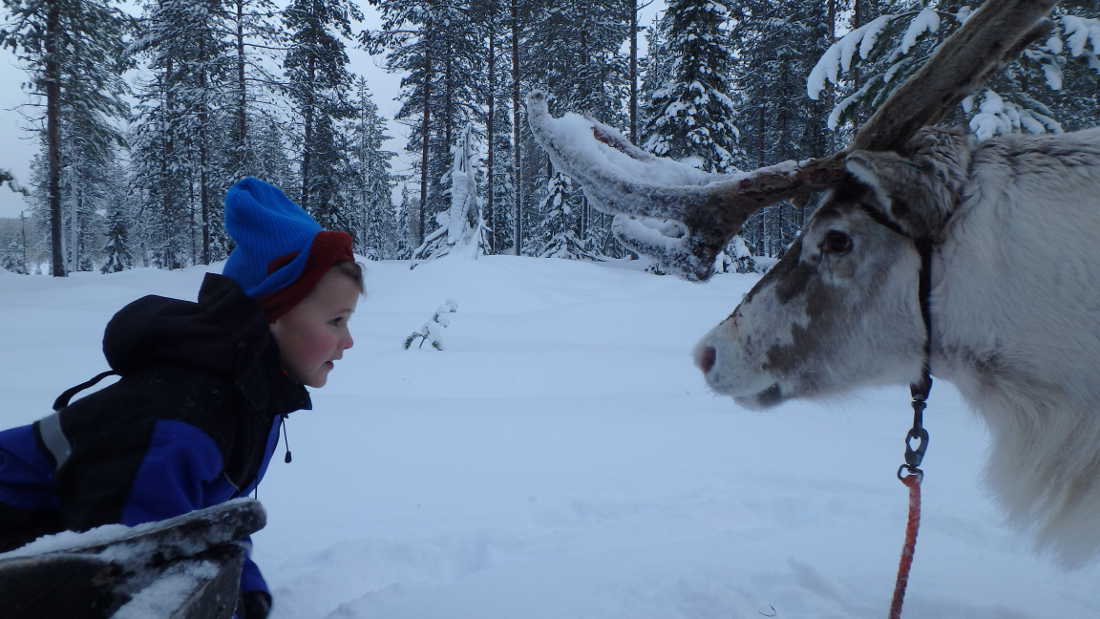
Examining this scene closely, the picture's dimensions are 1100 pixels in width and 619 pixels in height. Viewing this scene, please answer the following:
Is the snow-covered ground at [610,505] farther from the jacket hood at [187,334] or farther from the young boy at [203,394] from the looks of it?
the jacket hood at [187,334]

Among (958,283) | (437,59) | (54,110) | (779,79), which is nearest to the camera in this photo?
(958,283)

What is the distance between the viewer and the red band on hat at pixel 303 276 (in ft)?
6.30

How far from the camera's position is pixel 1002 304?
1.25 meters

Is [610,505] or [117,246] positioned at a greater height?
[117,246]

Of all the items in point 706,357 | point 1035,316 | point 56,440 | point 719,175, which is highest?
point 719,175

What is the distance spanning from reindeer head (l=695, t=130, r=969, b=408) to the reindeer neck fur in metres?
0.07

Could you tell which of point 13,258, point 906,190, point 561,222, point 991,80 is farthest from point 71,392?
point 13,258

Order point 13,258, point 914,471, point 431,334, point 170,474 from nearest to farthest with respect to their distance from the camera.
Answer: point 170,474 → point 914,471 → point 431,334 → point 13,258

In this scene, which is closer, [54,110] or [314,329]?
[314,329]

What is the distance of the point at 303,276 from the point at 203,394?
511 mm

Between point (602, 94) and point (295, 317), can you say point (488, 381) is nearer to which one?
point (295, 317)

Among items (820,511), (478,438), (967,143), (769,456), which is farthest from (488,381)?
(967,143)

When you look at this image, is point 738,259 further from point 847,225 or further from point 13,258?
point 13,258

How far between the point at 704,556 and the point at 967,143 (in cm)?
188
